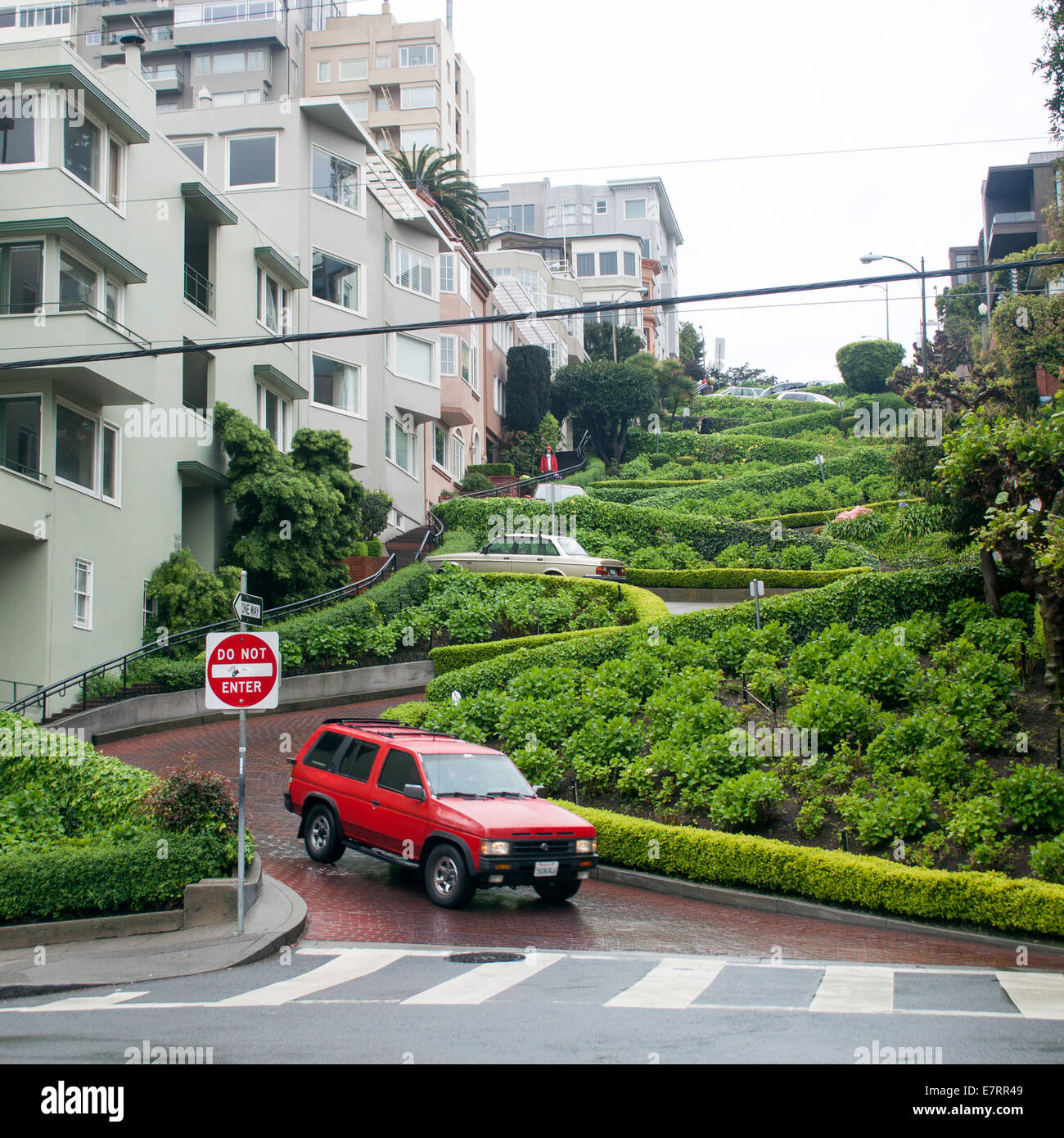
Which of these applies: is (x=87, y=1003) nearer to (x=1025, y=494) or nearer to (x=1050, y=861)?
(x=1050, y=861)

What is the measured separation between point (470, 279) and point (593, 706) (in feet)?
114

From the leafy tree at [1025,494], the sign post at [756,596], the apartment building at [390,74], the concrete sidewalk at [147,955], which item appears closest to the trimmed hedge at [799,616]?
the sign post at [756,596]

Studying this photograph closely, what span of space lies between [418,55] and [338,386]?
47971mm

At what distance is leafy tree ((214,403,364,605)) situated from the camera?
96.1ft

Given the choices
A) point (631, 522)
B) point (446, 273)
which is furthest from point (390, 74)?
point (631, 522)

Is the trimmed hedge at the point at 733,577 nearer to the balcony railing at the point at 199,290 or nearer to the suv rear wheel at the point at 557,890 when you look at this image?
the balcony railing at the point at 199,290

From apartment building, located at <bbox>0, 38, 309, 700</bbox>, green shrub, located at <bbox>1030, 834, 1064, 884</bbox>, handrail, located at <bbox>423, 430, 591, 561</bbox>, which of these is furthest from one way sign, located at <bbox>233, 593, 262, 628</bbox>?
handrail, located at <bbox>423, 430, 591, 561</bbox>

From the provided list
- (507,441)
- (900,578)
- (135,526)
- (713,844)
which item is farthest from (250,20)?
(713,844)

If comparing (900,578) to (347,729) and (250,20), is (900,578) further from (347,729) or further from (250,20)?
(250,20)

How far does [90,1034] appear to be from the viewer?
26.0ft

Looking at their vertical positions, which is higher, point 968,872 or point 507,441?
point 507,441

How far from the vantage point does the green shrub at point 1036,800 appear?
45.8 ft

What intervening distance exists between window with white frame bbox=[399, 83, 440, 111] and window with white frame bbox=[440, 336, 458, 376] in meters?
35.5

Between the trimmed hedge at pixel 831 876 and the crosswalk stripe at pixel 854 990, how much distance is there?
248 centimetres
